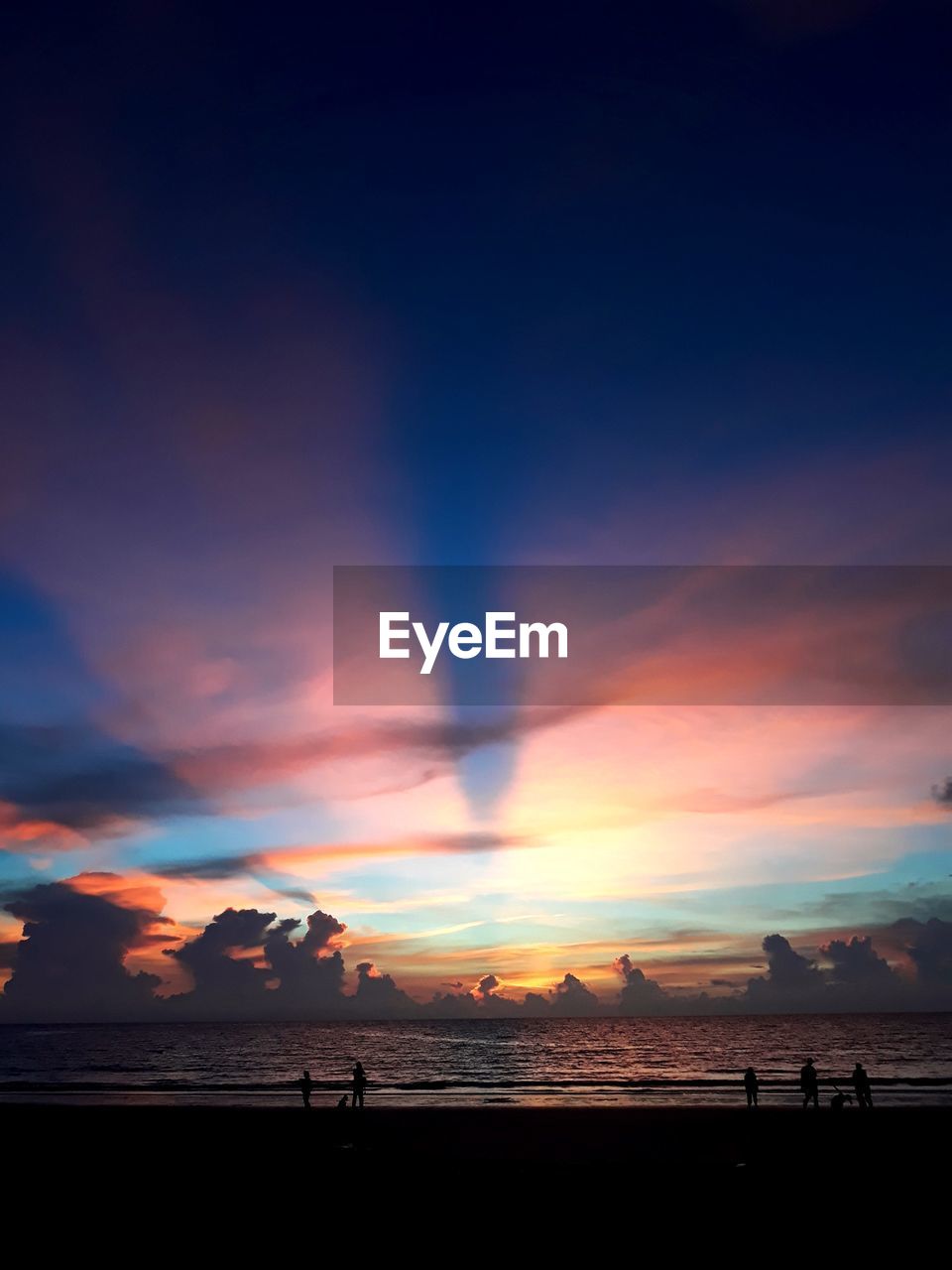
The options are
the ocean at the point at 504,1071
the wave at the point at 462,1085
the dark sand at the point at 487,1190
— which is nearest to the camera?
the dark sand at the point at 487,1190

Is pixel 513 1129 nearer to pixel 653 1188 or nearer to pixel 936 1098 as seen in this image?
pixel 653 1188

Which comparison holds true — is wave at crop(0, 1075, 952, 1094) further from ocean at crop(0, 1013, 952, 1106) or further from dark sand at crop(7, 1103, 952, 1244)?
dark sand at crop(7, 1103, 952, 1244)

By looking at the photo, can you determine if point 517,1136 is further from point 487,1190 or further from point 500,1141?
point 487,1190

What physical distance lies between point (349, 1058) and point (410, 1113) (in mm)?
75674

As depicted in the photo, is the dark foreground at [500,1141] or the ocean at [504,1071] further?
the ocean at [504,1071]

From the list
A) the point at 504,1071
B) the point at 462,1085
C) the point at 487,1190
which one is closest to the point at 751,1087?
the point at 487,1190

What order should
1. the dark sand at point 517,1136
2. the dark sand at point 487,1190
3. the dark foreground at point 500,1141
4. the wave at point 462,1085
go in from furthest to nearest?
the wave at point 462,1085
the dark sand at point 517,1136
the dark foreground at point 500,1141
the dark sand at point 487,1190

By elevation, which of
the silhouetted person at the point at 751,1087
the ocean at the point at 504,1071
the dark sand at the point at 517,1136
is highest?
the silhouetted person at the point at 751,1087

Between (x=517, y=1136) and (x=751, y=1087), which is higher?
(x=751, y=1087)

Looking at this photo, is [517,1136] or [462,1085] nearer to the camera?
[517,1136]

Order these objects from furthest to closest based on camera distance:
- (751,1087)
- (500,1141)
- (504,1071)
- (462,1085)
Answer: (504,1071)
(462,1085)
(751,1087)
(500,1141)

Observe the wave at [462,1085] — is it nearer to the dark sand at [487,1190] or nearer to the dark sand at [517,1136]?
the dark sand at [517,1136]

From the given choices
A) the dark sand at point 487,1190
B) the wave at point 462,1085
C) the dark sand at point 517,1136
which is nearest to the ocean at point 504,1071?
the wave at point 462,1085

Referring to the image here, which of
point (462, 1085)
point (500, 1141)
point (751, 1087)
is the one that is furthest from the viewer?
point (462, 1085)
